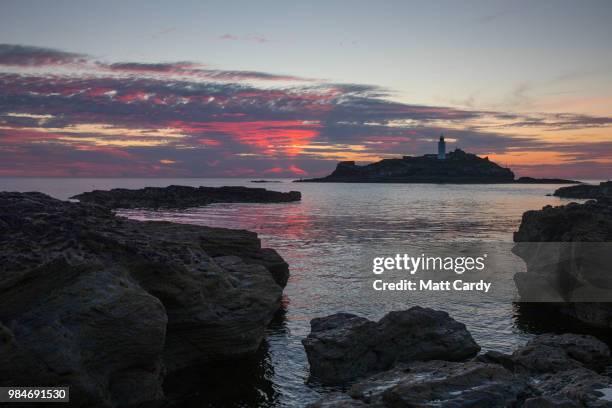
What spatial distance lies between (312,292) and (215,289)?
11.9 meters

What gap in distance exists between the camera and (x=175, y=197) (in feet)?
422

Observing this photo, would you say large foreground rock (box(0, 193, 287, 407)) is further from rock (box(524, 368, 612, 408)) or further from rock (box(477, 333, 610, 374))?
rock (box(524, 368, 612, 408))

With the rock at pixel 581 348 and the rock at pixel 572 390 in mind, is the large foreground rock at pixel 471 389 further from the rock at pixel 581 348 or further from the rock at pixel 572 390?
the rock at pixel 581 348

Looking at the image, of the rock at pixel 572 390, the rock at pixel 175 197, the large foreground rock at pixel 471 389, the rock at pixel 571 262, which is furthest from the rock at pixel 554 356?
the rock at pixel 175 197

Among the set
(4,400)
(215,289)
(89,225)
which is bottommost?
(4,400)

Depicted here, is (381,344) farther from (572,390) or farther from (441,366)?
(572,390)

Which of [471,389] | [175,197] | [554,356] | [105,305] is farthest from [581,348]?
[175,197]

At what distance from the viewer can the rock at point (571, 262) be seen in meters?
23.9

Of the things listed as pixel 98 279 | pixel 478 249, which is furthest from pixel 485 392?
pixel 478 249

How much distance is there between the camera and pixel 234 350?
1812 cm

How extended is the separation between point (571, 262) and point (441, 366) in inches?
589

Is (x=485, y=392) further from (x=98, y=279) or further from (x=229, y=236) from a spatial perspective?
(x=229, y=236)

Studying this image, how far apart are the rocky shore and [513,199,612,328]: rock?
651 cm

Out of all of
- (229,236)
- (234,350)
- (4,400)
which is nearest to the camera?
(4,400)
